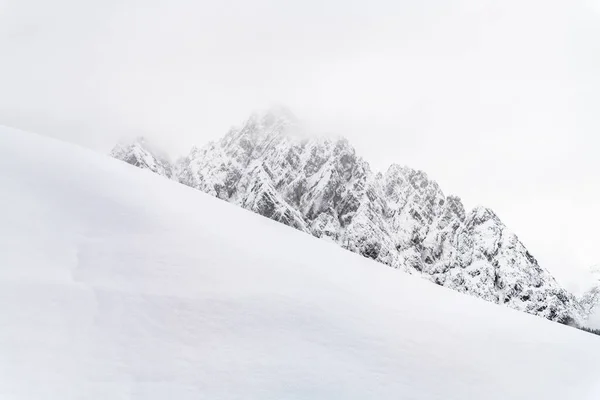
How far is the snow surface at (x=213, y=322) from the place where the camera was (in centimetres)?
349

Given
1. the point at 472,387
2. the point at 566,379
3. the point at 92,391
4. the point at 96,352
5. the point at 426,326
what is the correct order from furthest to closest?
the point at 426,326 → the point at 566,379 → the point at 472,387 → the point at 96,352 → the point at 92,391

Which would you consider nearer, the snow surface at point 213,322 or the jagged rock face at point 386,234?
the snow surface at point 213,322

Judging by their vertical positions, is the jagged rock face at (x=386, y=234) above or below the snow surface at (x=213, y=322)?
above

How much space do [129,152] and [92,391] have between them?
20476cm

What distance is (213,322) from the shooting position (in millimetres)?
4074

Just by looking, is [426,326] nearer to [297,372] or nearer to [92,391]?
[297,372]

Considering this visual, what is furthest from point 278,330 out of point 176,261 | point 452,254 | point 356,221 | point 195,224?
point 452,254

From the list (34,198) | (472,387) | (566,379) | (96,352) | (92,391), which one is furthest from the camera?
(34,198)

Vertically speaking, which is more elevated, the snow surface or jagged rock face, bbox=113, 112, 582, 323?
jagged rock face, bbox=113, 112, 582, 323

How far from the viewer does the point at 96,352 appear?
353 centimetres

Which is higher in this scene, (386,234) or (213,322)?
(386,234)

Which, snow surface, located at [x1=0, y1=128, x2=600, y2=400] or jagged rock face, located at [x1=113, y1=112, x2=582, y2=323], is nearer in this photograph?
snow surface, located at [x1=0, y1=128, x2=600, y2=400]

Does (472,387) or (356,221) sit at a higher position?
(356,221)

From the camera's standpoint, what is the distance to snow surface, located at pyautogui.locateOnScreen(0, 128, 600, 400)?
349 centimetres
